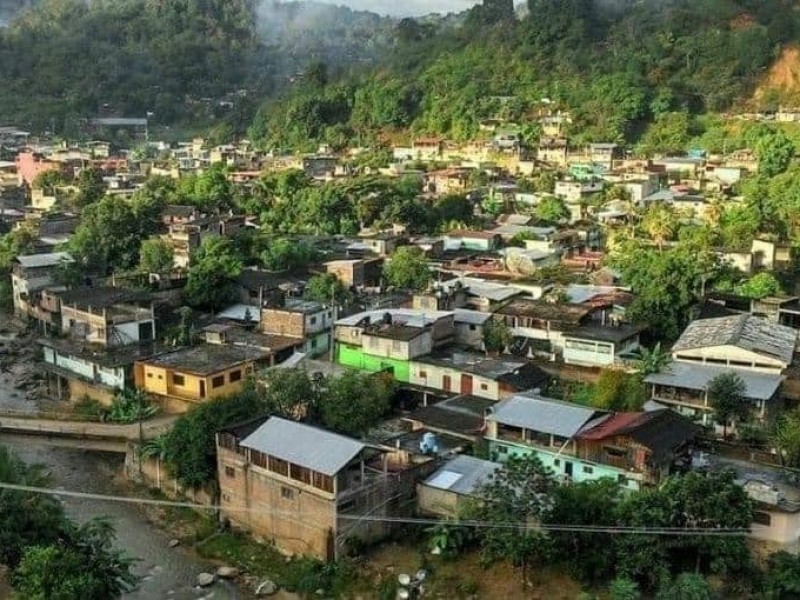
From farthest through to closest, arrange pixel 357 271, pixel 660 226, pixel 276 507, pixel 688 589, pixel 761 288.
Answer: pixel 660 226 < pixel 357 271 < pixel 761 288 < pixel 276 507 < pixel 688 589

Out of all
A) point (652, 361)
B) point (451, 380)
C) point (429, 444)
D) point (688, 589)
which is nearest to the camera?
point (688, 589)

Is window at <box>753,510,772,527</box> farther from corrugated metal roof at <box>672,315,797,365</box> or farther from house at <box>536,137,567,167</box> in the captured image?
house at <box>536,137,567,167</box>

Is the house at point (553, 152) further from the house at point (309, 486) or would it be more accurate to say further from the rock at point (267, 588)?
the rock at point (267, 588)

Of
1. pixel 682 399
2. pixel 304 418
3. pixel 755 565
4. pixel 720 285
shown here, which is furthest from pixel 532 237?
pixel 755 565

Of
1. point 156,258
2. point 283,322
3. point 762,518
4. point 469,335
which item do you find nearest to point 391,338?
point 469,335

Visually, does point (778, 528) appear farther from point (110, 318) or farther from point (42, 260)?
point (42, 260)

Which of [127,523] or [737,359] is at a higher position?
[737,359]

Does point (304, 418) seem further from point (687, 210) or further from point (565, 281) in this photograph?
point (687, 210)
